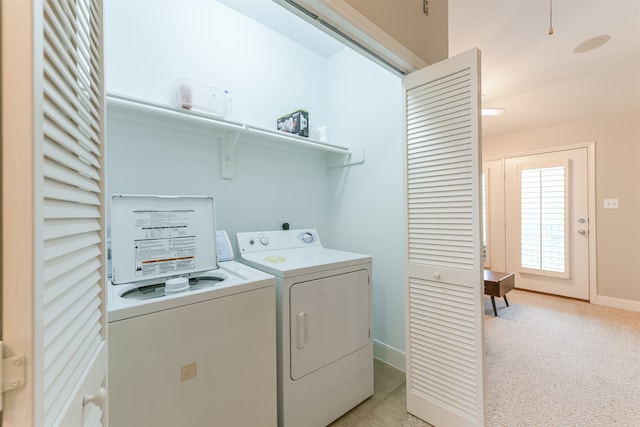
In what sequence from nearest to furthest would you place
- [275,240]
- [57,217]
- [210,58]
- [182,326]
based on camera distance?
[57,217] < [182,326] < [210,58] < [275,240]

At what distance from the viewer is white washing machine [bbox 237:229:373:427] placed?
143 centimetres

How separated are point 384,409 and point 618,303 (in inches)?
150

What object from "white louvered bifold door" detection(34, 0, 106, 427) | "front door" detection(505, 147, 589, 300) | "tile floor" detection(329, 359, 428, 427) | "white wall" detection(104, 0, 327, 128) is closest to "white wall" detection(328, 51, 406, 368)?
"tile floor" detection(329, 359, 428, 427)

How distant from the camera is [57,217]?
50 centimetres

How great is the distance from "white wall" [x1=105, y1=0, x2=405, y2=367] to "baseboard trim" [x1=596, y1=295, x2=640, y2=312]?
11.0ft

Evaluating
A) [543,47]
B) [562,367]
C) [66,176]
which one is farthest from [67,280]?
[543,47]

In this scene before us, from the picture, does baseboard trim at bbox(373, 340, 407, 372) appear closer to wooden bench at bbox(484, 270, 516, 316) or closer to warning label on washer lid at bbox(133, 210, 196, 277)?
wooden bench at bbox(484, 270, 516, 316)

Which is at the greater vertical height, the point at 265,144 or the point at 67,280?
the point at 265,144

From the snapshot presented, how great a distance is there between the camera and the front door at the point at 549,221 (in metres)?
3.66

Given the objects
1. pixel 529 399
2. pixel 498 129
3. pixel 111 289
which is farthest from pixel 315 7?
pixel 498 129

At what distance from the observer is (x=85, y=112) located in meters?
0.67

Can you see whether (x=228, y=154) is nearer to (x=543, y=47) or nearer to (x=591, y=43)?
→ (x=543, y=47)

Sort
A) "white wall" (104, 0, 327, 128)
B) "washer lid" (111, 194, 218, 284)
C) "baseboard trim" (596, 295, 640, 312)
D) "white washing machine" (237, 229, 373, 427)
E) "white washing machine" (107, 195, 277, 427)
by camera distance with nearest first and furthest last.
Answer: "white washing machine" (107, 195, 277, 427)
"washer lid" (111, 194, 218, 284)
"white washing machine" (237, 229, 373, 427)
"white wall" (104, 0, 327, 128)
"baseboard trim" (596, 295, 640, 312)

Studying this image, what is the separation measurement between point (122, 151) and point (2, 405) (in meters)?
1.55
